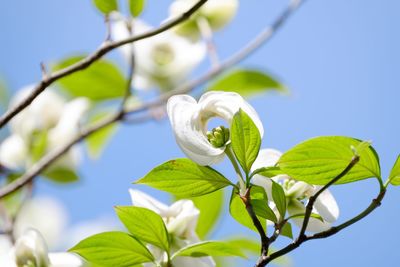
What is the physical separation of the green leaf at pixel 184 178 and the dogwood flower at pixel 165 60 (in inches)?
28.4

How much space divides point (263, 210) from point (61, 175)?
70cm

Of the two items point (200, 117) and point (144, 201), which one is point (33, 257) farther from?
point (200, 117)

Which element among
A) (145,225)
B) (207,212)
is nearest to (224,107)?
(145,225)

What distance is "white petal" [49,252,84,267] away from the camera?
68 centimetres

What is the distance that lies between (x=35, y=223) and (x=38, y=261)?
604 millimetres

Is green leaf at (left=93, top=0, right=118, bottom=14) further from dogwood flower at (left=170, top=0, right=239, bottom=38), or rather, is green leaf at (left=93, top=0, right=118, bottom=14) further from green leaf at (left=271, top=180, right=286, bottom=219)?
dogwood flower at (left=170, top=0, right=239, bottom=38)

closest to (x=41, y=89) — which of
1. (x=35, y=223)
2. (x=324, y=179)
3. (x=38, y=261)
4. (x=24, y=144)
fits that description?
(x=38, y=261)

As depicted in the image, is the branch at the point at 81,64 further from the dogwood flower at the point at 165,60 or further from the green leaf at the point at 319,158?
the dogwood flower at the point at 165,60

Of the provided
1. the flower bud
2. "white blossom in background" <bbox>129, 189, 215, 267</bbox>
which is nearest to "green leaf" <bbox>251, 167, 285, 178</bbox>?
"white blossom in background" <bbox>129, 189, 215, 267</bbox>

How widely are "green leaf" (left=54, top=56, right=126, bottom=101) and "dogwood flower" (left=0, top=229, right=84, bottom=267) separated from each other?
0.64 metres

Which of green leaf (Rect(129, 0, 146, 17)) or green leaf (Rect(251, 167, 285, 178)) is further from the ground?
green leaf (Rect(129, 0, 146, 17))

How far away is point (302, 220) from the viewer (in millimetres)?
624

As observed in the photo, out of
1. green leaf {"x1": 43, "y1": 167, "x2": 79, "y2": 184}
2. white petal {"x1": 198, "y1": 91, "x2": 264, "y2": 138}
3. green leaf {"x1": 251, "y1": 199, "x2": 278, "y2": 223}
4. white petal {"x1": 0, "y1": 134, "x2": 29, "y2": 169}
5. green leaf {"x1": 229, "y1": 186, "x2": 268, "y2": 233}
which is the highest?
white petal {"x1": 0, "y1": 134, "x2": 29, "y2": 169}

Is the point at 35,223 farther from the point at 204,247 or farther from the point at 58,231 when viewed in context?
the point at 204,247
